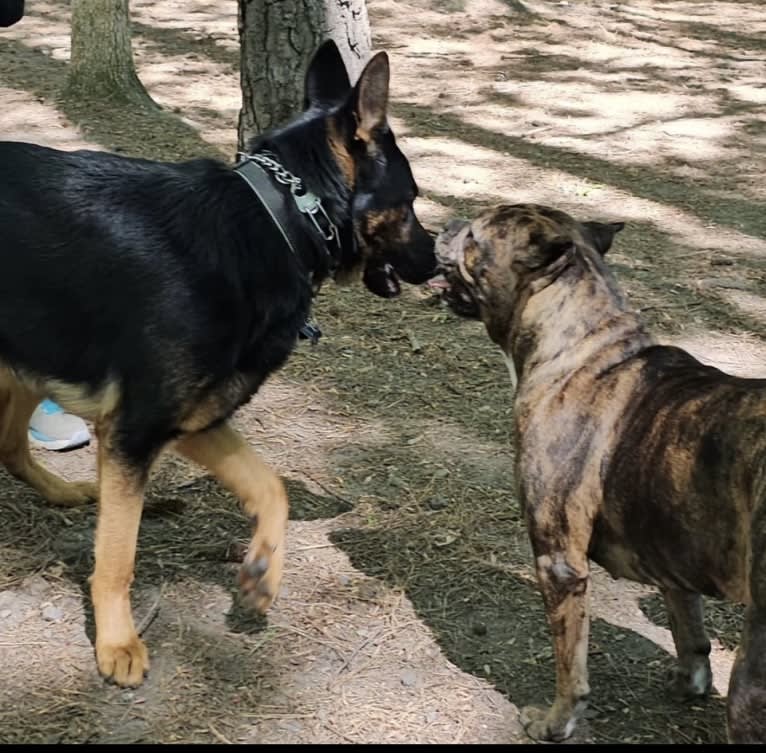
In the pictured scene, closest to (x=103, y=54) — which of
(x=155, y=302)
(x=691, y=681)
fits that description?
(x=155, y=302)

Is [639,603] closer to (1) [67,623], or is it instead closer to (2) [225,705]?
(2) [225,705]

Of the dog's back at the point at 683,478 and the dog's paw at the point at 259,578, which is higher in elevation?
the dog's back at the point at 683,478

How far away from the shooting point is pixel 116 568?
368cm

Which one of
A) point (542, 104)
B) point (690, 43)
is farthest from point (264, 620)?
point (690, 43)

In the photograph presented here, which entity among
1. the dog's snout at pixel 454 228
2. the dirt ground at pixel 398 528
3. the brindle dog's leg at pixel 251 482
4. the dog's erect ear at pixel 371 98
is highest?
the dog's erect ear at pixel 371 98

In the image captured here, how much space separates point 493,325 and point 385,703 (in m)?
1.39

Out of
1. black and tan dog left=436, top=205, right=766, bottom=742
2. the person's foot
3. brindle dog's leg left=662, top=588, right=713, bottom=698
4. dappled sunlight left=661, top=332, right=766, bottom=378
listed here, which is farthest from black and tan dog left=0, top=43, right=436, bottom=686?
dappled sunlight left=661, top=332, right=766, bottom=378

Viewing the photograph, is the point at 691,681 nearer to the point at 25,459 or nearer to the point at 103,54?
the point at 25,459

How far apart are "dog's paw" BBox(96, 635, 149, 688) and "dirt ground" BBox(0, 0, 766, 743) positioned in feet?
0.14

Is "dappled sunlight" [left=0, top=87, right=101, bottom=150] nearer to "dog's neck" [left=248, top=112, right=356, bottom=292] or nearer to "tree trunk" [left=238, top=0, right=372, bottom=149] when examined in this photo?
"tree trunk" [left=238, top=0, right=372, bottom=149]

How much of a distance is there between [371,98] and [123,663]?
7.35 feet

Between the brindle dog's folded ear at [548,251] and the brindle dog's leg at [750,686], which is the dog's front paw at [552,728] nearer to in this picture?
the brindle dog's leg at [750,686]

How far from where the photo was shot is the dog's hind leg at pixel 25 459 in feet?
14.6

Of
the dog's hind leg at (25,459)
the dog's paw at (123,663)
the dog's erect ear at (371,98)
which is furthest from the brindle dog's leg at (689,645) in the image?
the dog's hind leg at (25,459)
